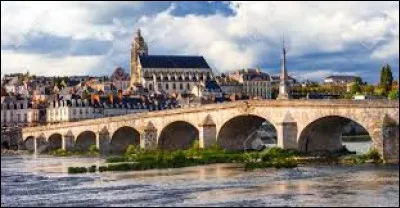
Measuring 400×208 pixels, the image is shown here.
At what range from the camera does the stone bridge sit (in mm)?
52250

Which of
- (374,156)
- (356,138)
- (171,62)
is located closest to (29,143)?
(356,138)

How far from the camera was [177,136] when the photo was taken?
79.4 m

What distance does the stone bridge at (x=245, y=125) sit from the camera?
52.2 metres

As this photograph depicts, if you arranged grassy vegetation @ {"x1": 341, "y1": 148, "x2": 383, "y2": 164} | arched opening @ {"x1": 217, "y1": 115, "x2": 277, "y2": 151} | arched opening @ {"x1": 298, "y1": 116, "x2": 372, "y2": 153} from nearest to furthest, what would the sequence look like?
grassy vegetation @ {"x1": 341, "y1": 148, "x2": 383, "y2": 164} → arched opening @ {"x1": 298, "y1": 116, "x2": 372, "y2": 153} → arched opening @ {"x1": 217, "y1": 115, "x2": 277, "y2": 151}

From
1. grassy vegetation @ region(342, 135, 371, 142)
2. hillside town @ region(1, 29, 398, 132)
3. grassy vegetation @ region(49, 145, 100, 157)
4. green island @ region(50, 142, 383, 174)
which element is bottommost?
grassy vegetation @ region(49, 145, 100, 157)

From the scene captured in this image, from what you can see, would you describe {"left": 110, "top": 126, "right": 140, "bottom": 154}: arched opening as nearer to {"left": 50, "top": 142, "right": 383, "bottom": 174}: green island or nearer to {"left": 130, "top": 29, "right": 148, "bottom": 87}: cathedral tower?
{"left": 50, "top": 142, "right": 383, "bottom": 174}: green island

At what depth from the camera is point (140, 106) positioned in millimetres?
130375

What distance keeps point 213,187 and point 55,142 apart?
6668cm

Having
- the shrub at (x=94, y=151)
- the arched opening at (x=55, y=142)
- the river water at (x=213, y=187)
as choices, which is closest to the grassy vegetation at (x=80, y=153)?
the shrub at (x=94, y=151)

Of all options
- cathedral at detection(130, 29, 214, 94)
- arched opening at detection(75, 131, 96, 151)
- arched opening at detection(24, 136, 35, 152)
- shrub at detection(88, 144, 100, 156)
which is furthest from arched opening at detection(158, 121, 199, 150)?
cathedral at detection(130, 29, 214, 94)

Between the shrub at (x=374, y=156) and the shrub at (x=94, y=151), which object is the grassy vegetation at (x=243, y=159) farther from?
the shrub at (x=94, y=151)

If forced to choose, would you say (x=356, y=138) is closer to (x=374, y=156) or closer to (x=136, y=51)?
(x=374, y=156)

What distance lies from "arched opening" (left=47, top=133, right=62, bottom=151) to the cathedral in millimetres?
62210

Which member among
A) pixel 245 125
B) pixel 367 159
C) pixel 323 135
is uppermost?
pixel 245 125
